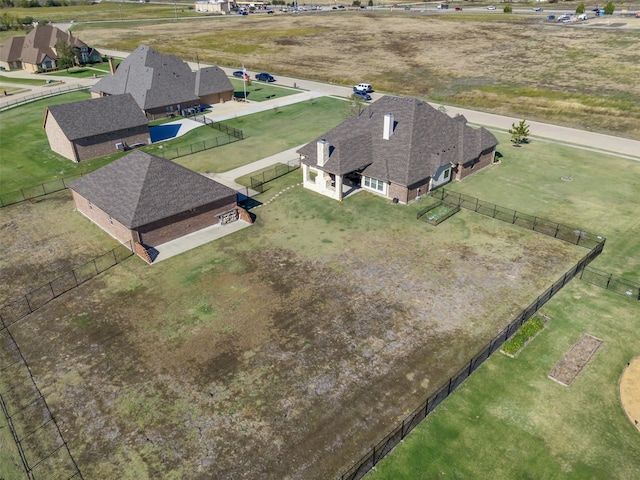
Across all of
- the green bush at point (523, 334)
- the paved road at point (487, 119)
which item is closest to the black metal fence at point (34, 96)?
the paved road at point (487, 119)

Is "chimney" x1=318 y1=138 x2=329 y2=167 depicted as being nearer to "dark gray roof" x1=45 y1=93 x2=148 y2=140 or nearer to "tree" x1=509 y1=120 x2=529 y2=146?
"dark gray roof" x1=45 y1=93 x2=148 y2=140

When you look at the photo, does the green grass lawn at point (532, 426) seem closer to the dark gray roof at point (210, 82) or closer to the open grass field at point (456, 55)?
the open grass field at point (456, 55)

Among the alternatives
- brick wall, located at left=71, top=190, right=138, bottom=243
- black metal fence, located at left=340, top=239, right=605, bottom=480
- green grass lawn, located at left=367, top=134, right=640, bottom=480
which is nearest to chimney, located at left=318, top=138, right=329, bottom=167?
brick wall, located at left=71, top=190, right=138, bottom=243

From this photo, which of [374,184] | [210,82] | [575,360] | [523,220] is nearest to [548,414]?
[575,360]

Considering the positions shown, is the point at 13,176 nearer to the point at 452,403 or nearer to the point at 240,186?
the point at 240,186

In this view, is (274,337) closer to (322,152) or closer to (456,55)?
(322,152)
